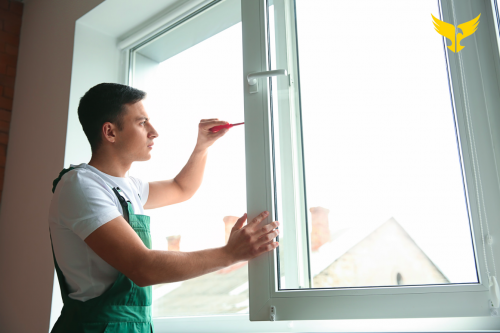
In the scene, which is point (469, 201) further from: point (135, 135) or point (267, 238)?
Result: point (135, 135)

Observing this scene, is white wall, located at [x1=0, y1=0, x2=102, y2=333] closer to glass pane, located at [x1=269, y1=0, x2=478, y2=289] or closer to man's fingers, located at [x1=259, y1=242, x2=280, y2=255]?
man's fingers, located at [x1=259, y1=242, x2=280, y2=255]

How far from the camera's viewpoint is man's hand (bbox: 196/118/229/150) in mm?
1497

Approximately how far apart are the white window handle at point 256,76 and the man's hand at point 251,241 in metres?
0.42

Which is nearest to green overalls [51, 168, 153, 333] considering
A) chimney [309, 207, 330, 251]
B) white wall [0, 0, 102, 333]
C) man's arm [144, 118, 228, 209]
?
man's arm [144, 118, 228, 209]

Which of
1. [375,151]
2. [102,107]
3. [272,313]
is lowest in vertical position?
[272,313]

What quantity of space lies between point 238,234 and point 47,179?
1245 mm

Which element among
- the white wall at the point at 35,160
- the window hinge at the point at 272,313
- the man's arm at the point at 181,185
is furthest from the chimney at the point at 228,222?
the white wall at the point at 35,160

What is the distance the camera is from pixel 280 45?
1.39m

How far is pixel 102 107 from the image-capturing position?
1.49 metres

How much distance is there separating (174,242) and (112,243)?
76cm

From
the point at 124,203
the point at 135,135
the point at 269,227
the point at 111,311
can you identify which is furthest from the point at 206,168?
Result: the point at 111,311

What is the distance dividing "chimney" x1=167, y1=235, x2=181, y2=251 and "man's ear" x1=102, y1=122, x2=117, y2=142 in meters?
0.61

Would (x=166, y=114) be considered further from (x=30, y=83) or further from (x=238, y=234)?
(x=238, y=234)

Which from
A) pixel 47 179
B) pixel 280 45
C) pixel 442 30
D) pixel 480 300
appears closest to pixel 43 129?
pixel 47 179
